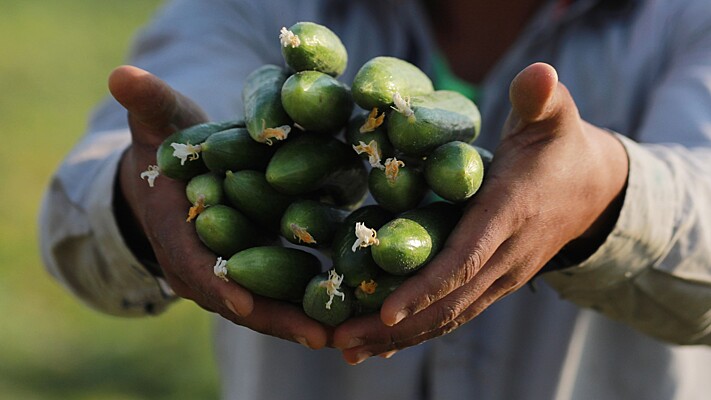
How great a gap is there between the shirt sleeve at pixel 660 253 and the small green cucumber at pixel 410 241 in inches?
17.2

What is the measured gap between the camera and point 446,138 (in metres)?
1.79

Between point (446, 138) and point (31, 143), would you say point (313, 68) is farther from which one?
point (31, 143)

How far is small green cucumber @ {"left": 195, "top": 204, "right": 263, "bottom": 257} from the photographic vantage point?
171 centimetres

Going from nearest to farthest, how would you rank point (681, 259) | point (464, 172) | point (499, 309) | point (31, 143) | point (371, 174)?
point (464, 172) < point (371, 174) < point (681, 259) < point (499, 309) < point (31, 143)

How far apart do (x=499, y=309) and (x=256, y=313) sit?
1.02 m

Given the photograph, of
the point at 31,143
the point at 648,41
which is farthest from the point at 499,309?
the point at 31,143

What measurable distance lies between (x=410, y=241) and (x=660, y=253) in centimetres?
71

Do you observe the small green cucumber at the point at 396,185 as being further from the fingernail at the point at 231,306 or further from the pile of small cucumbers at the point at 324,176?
the fingernail at the point at 231,306

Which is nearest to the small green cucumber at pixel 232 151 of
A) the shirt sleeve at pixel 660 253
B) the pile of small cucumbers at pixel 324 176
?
the pile of small cucumbers at pixel 324 176

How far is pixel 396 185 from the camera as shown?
5.63 feet

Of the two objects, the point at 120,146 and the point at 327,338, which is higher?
the point at 120,146

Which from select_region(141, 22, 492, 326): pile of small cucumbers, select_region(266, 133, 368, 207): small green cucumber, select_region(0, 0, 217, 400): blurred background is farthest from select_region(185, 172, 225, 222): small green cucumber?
select_region(0, 0, 217, 400): blurred background

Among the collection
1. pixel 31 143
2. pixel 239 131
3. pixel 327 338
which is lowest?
pixel 31 143

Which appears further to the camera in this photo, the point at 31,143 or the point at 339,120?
the point at 31,143
